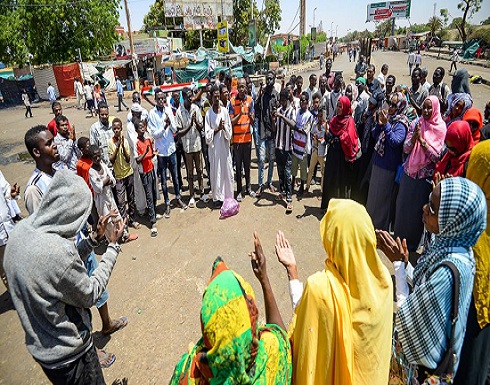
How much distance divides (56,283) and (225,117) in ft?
14.5

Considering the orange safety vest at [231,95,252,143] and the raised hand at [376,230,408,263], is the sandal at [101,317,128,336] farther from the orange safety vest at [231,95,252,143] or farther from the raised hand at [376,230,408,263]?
the orange safety vest at [231,95,252,143]

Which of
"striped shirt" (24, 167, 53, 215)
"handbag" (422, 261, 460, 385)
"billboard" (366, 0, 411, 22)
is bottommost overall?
"handbag" (422, 261, 460, 385)

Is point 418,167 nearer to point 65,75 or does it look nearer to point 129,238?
point 129,238

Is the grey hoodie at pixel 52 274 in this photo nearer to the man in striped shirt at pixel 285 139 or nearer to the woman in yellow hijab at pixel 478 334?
the woman in yellow hijab at pixel 478 334

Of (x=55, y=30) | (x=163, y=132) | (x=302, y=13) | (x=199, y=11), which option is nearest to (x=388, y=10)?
(x=302, y=13)

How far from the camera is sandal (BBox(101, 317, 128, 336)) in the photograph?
328 cm

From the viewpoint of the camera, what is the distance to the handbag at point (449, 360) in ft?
5.08

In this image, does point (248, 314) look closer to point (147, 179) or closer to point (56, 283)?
point (56, 283)

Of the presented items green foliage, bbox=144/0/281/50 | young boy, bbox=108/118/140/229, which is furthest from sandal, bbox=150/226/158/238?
green foliage, bbox=144/0/281/50

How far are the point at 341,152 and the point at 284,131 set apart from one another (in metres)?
1.14

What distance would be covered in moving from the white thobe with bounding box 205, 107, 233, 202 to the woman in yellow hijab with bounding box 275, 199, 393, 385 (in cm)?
436

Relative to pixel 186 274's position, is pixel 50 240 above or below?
above

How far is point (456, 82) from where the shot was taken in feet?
21.0

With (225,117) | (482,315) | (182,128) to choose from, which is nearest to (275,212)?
(225,117)
